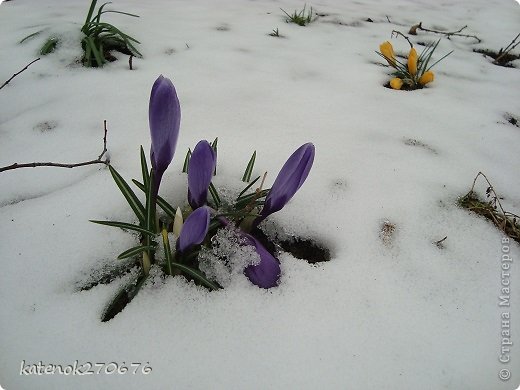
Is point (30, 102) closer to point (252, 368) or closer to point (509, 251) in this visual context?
point (252, 368)

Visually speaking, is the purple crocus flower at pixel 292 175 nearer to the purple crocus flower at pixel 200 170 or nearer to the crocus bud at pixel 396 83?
the purple crocus flower at pixel 200 170

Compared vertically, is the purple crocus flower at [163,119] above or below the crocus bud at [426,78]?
above

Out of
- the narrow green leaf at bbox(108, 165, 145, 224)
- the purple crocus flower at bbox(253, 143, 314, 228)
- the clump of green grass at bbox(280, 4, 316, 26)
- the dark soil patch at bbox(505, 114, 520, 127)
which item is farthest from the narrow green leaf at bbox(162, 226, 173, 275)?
the clump of green grass at bbox(280, 4, 316, 26)

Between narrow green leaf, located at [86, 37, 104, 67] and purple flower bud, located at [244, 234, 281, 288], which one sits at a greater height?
narrow green leaf, located at [86, 37, 104, 67]

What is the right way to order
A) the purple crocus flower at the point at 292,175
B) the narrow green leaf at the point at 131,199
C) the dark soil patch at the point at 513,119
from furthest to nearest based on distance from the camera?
the dark soil patch at the point at 513,119, the narrow green leaf at the point at 131,199, the purple crocus flower at the point at 292,175

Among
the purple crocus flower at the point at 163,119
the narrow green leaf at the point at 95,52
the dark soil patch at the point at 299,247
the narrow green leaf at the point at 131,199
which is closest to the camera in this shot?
the purple crocus flower at the point at 163,119

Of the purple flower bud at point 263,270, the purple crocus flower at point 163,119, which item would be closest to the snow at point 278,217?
the purple flower bud at point 263,270

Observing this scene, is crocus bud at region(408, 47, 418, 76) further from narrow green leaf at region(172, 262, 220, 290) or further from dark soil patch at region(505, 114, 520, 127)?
narrow green leaf at region(172, 262, 220, 290)

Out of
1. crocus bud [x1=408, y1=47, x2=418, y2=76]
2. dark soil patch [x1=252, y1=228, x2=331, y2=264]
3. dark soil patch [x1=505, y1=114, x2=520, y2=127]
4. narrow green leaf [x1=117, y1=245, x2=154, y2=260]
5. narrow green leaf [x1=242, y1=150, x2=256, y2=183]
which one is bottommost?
dark soil patch [x1=252, y1=228, x2=331, y2=264]

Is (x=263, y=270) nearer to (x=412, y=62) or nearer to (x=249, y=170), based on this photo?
(x=249, y=170)

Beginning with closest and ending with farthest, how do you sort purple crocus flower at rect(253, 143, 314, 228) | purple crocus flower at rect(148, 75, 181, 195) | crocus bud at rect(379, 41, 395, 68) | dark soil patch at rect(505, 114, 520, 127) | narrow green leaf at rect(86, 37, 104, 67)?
purple crocus flower at rect(148, 75, 181, 195)
purple crocus flower at rect(253, 143, 314, 228)
dark soil patch at rect(505, 114, 520, 127)
narrow green leaf at rect(86, 37, 104, 67)
crocus bud at rect(379, 41, 395, 68)
